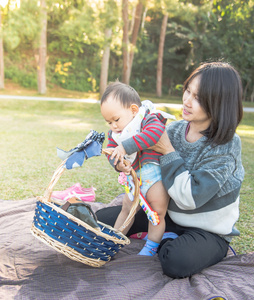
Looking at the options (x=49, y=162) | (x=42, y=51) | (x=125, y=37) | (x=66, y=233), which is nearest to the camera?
(x=66, y=233)

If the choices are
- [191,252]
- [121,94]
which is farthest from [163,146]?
[191,252]

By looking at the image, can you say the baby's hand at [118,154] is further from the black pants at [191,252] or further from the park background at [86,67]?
the park background at [86,67]

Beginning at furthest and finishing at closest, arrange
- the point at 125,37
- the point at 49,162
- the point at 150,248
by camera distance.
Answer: the point at 125,37 → the point at 49,162 → the point at 150,248

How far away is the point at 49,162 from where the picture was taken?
4.88m

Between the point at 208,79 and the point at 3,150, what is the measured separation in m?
4.39

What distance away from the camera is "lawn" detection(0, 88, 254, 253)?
3.51m

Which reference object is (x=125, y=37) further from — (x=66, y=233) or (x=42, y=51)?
(x=66, y=233)

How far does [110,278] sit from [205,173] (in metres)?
0.85

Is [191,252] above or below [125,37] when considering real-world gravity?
below

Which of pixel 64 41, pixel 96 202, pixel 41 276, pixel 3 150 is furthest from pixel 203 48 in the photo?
pixel 41 276

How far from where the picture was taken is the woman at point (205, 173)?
1941mm

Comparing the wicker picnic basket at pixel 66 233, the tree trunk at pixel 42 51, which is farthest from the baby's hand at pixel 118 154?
the tree trunk at pixel 42 51

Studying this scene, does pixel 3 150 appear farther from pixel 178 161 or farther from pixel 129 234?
pixel 178 161

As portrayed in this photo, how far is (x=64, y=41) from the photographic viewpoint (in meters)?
20.0
